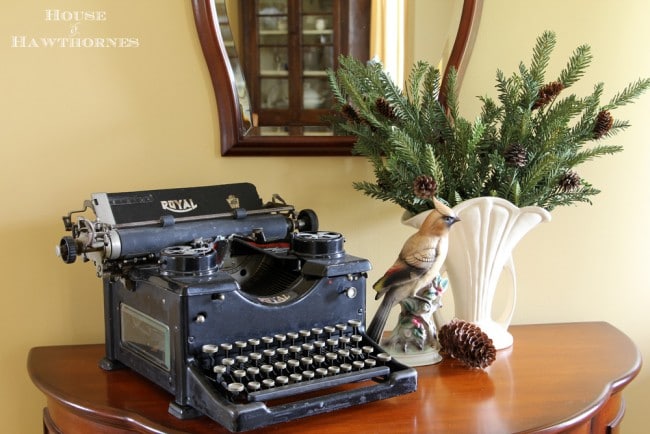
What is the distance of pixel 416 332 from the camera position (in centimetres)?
160

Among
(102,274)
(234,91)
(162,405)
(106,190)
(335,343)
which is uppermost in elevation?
(234,91)

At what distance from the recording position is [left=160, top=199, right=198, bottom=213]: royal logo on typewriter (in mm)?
1593

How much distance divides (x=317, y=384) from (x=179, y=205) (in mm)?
489

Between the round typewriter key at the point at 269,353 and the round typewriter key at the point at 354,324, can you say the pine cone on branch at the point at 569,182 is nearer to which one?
the round typewriter key at the point at 354,324

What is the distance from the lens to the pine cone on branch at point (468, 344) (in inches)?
61.1

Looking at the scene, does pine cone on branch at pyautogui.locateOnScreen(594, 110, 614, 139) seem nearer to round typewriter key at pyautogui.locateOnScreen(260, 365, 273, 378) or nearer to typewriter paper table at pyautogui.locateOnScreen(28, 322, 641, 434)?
typewriter paper table at pyautogui.locateOnScreen(28, 322, 641, 434)

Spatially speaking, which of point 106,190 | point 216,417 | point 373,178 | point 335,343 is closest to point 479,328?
point 335,343

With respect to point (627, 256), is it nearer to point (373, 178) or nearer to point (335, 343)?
point (373, 178)

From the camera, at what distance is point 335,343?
4.66 ft

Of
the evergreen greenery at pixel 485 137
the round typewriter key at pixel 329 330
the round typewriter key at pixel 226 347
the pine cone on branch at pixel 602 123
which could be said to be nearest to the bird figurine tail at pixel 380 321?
the round typewriter key at pixel 329 330

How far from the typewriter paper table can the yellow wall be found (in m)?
0.20

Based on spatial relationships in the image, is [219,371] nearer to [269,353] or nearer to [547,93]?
[269,353]

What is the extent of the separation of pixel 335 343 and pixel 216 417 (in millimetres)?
258

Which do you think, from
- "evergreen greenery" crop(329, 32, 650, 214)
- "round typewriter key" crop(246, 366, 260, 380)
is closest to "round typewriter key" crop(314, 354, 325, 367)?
"round typewriter key" crop(246, 366, 260, 380)
